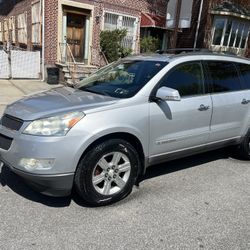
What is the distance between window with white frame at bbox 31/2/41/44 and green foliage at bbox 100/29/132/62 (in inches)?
115

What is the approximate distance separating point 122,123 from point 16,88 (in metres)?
9.51

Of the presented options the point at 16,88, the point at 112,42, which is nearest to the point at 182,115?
the point at 16,88

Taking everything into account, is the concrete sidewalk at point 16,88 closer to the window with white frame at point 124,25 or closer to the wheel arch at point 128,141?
the window with white frame at point 124,25

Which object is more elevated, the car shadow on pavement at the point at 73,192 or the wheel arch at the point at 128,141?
the wheel arch at the point at 128,141

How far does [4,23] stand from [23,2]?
225 inches

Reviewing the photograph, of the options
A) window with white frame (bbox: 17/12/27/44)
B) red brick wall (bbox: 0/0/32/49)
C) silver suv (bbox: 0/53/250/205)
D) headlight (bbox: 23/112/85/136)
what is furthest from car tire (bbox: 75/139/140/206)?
window with white frame (bbox: 17/12/27/44)

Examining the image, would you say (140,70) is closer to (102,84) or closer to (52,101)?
(102,84)

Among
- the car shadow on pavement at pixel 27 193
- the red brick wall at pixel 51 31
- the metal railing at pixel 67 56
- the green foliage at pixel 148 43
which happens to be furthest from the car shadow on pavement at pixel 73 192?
the green foliage at pixel 148 43

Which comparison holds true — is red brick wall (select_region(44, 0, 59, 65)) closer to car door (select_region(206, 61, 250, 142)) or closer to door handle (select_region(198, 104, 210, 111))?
car door (select_region(206, 61, 250, 142))

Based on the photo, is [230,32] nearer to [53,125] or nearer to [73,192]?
[73,192]

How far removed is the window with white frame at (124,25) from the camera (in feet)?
50.8

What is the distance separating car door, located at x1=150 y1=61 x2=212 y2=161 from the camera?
3926 millimetres

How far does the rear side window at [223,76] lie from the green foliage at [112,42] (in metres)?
10.9

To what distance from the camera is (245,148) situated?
5.29m
